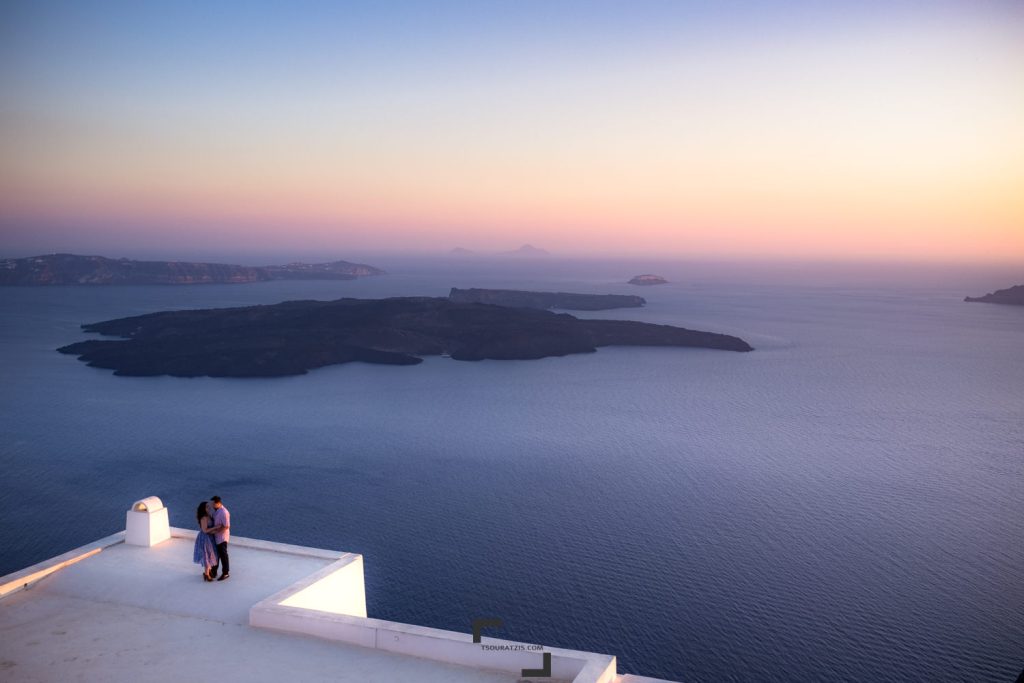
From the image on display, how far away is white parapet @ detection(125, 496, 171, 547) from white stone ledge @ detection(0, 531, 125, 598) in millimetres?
285

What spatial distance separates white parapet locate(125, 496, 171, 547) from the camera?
33.3 feet

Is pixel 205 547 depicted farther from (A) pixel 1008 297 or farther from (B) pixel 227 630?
(A) pixel 1008 297

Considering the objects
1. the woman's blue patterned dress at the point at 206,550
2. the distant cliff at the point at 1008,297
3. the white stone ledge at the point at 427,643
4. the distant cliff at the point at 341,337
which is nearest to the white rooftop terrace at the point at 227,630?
the white stone ledge at the point at 427,643

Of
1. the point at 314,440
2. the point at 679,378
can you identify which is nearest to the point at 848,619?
the point at 314,440

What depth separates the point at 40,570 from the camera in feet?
29.9

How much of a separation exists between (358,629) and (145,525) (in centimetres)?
447

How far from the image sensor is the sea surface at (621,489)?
17.1m

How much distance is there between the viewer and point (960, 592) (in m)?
19.2

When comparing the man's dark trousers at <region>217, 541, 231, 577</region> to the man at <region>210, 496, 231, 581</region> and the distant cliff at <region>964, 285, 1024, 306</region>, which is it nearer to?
the man at <region>210, 496, 231, 581</region>

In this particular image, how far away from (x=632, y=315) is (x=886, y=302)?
4310 cm

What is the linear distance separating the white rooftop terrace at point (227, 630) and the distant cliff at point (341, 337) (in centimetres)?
4133

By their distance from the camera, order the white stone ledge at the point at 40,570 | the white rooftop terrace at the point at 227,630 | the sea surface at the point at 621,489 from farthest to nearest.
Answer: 1. the sea surface at the point at 621,489
2. the white stone ledge at the point at 40,570
3. the white rooftop terrace at the point at 227,630

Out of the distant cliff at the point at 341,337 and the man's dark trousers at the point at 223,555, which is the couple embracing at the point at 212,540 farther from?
the distant cliff at the point at 341,337

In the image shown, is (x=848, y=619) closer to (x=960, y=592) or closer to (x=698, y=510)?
(x=960, y=592)
